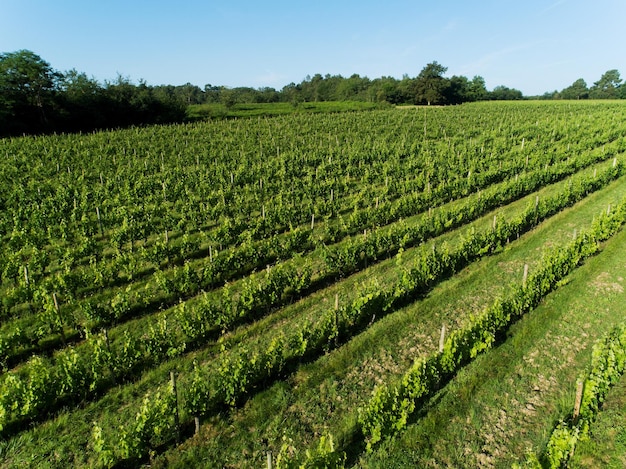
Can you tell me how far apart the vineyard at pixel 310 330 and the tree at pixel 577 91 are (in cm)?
12507

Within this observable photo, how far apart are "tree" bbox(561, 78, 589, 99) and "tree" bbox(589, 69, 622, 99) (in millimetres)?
1824

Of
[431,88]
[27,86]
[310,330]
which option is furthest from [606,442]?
[431,88]

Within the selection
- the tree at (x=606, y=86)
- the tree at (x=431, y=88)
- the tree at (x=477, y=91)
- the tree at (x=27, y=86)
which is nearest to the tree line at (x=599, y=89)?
the tree at (x=606, y=86)

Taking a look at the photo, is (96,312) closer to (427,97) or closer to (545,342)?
(545,342)

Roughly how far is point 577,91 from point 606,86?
27.6ft

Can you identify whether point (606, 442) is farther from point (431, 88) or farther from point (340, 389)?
point (431, 88)

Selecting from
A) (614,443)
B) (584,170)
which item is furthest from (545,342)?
(584,170)

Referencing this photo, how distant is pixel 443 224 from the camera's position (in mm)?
17203

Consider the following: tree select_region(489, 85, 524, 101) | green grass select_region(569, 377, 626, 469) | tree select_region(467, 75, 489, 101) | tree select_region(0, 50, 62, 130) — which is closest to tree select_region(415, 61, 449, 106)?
tree select_region(467, 75, 489, 101)

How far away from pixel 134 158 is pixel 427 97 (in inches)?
3137

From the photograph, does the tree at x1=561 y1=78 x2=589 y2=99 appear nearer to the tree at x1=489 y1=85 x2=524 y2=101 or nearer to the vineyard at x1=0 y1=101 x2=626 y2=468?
the tree at x1=489 y1=85 x2=524 y2=101

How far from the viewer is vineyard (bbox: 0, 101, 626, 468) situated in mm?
7125

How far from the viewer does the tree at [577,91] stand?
123 m

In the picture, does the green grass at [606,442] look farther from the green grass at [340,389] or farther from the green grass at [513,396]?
the green grass at [340,389]
